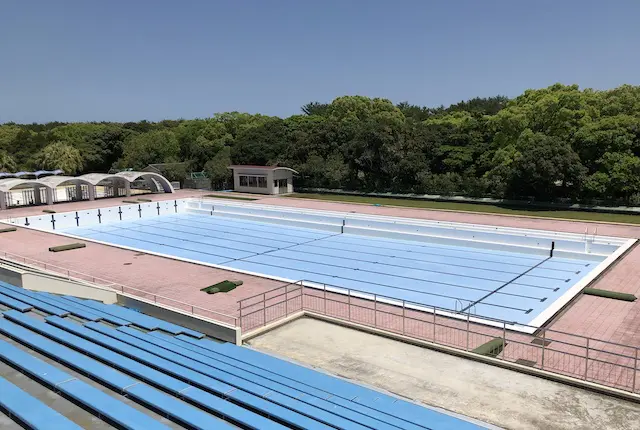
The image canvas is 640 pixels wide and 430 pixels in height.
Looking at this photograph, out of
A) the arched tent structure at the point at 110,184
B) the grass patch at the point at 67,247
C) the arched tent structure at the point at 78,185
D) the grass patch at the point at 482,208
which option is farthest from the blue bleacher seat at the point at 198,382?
the arched tent structure at the point at 110,184

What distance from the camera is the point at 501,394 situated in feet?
30.3

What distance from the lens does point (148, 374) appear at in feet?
28.1

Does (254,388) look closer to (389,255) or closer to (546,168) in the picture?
(389,255)

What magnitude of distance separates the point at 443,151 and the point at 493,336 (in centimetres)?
3289

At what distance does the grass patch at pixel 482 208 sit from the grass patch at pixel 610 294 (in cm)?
1581

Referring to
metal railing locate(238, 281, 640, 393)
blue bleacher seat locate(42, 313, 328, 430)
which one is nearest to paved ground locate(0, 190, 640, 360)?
metal railing locate(238, 281, 640, 393)

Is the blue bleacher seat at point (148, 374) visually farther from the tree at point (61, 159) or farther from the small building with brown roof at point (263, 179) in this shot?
the tree at point (61, 159)

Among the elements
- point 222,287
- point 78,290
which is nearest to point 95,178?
point 78,290

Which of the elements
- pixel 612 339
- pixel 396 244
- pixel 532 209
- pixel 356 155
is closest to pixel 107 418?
pixel 612 339

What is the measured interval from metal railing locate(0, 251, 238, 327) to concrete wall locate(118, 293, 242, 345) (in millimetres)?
305

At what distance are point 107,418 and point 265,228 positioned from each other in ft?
84.2

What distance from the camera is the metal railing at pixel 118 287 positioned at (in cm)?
1430

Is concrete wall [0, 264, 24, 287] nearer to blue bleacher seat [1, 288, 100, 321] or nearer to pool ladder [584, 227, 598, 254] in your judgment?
blue bleacher seat [1, 288, 100, 321]

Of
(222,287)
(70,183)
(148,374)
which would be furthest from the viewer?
(70,183)
